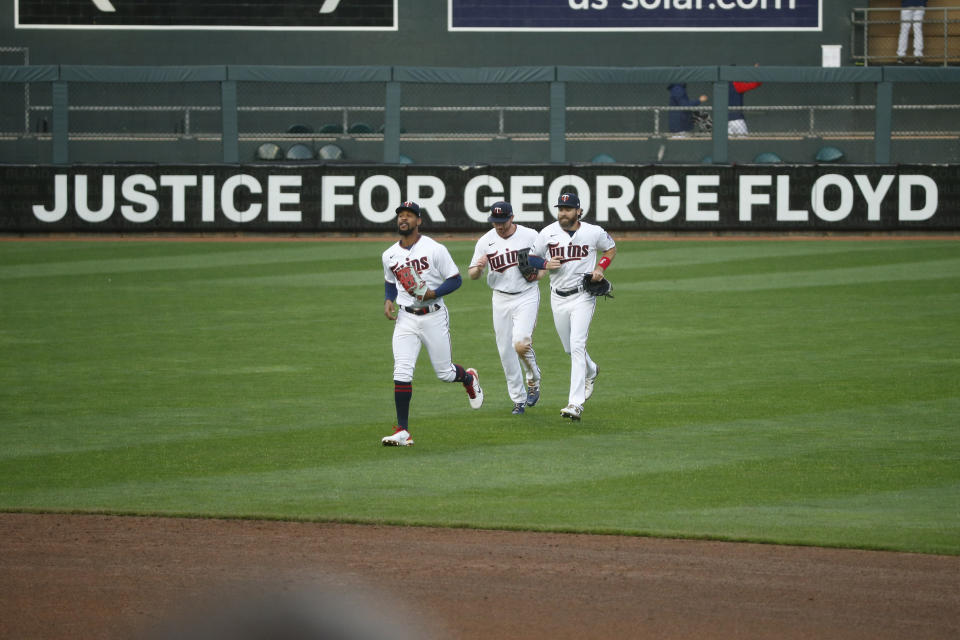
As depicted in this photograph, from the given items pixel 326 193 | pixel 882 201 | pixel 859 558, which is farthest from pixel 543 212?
pixel 859 558

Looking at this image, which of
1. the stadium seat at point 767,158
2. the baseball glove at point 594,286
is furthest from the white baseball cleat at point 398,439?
the stadium seat at point 767,158

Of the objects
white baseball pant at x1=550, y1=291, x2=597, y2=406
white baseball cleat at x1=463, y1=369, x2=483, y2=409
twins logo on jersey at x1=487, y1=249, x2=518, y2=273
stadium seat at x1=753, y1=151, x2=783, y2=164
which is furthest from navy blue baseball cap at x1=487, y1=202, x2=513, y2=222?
stadium seat at x1=753, y1=151, x2=783, y2=164

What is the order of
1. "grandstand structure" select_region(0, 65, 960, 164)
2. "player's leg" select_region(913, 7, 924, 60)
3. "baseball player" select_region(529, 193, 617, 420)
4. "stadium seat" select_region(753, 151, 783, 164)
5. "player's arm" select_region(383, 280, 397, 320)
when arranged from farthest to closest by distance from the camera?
1. "player's leg" select_region(913, 7, 924, 60)
2. "stadium seat" select_region(753, 151, 783, 164)
3. "grandstand structure" select_region(0, 65, 960, 164)
4. "baseball player" select_region(529, 193, 617, 420)
5. "player's arm" select_region(383, 280, 397, 320)

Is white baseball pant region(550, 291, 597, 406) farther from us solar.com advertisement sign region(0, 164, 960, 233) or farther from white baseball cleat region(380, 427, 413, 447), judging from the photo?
us solar.com advertisement sign region(0, 164, 960, 233)

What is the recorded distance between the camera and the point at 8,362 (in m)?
13.3

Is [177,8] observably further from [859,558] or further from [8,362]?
[859,558]

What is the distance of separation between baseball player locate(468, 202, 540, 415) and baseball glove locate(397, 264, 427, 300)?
2.87 ft

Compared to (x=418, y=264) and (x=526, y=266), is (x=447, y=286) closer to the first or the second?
(x=418, y=264)

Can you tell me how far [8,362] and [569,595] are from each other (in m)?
8.63

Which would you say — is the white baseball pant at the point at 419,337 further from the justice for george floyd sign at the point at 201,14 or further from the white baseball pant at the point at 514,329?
the justice for george floyd sign at the point at 201,14

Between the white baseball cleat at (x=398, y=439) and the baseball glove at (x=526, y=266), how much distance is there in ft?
6.16

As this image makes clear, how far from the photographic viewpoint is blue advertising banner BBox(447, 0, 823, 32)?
3183 cm

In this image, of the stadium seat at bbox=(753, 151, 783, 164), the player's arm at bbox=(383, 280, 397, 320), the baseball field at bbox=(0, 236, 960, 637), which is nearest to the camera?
the baseball field at bbox=(0, 236, 960, 637)

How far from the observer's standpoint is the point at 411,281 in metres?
10.1
